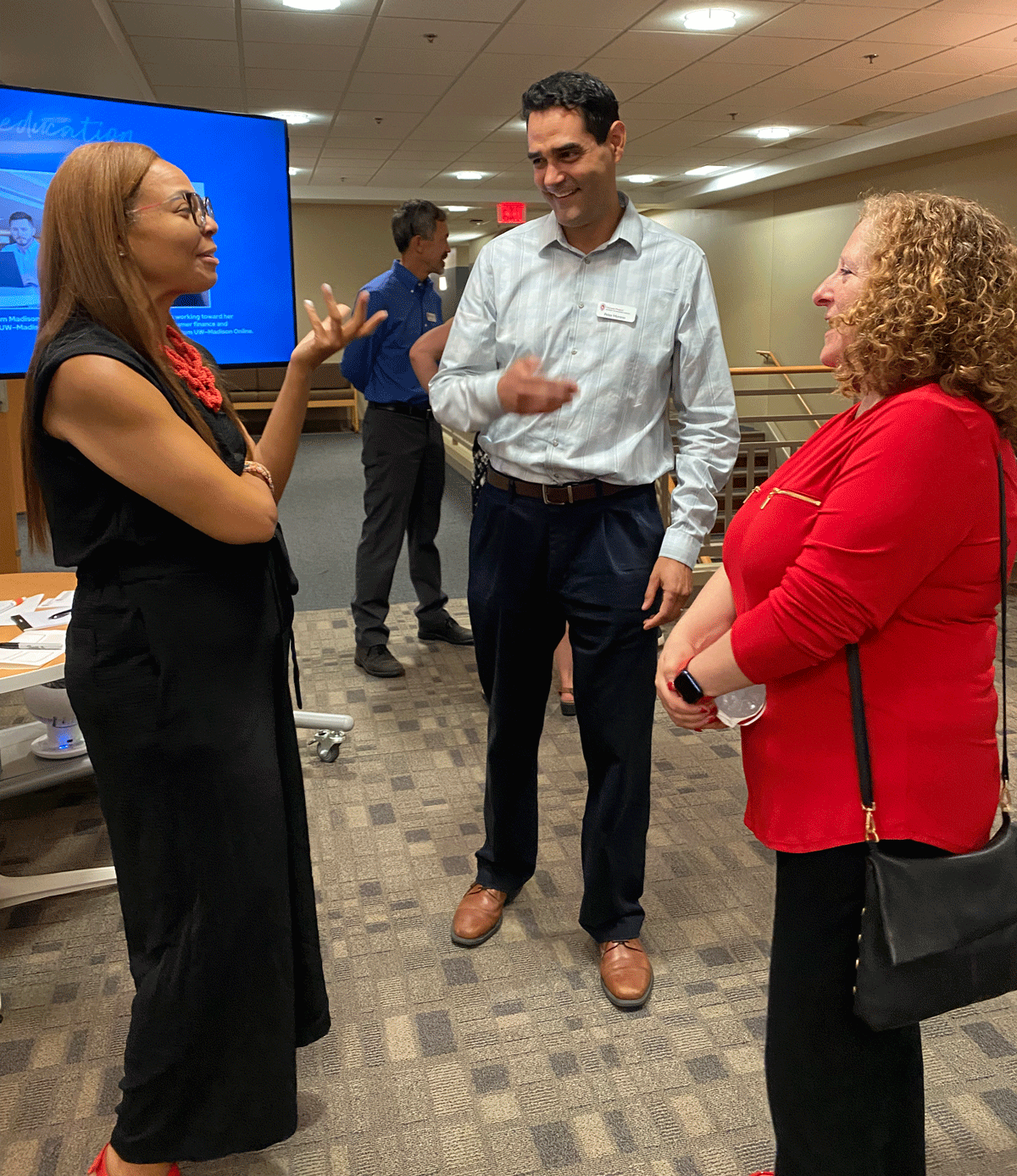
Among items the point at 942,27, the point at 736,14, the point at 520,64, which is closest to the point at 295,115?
the point at 520,64

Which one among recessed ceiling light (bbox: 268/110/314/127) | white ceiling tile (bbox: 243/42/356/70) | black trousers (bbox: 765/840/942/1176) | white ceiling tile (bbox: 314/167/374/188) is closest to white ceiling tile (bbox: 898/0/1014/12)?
white ceiling tile (bbox: 243/42/356/70)

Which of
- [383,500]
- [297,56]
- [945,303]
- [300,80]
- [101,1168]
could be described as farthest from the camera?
[300,80]

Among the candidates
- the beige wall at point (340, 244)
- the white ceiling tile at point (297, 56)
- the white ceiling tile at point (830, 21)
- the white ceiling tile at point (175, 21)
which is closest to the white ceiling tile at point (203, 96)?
the white ceiling tile at point (297, 56)

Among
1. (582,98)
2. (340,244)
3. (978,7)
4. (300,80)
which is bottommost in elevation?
(582,98)

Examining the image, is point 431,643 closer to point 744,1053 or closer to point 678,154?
point 744,1053

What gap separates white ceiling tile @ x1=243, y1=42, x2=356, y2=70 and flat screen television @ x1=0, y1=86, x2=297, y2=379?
4646mm

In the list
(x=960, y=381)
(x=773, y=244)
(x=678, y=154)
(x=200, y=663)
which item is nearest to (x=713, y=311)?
Result: (x=960, y=381)

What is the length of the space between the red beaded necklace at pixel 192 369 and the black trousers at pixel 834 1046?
98cm

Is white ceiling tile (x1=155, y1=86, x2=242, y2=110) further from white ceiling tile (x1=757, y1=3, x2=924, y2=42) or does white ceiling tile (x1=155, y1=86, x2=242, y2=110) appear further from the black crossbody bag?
the black crossbody bag

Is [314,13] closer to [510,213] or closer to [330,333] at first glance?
[510,213]

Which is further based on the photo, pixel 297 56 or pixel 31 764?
pixel 297 56

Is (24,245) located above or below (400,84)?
below

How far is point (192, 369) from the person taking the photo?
1.37 meters

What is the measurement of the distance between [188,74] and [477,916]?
727cm
